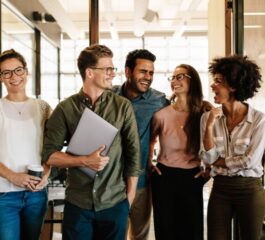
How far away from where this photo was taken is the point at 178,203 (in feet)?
7.54

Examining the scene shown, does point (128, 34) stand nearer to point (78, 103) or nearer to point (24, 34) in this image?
point (24, 34)

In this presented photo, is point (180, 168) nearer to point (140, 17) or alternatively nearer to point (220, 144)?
point (220, 144)

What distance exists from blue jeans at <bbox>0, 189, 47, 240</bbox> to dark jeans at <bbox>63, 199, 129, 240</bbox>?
0.23 metres

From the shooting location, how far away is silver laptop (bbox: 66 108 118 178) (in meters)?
1.76

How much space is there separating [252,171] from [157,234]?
710 millimetres

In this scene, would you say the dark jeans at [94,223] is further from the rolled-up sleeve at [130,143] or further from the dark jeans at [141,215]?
the dark jeans at [141,215]

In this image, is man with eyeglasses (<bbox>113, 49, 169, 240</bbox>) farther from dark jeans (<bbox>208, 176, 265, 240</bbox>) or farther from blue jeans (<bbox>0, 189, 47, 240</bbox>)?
blue jeans (<bbox>0, 189, 47, 240</bbox>)

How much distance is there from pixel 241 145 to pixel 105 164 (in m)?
0.81

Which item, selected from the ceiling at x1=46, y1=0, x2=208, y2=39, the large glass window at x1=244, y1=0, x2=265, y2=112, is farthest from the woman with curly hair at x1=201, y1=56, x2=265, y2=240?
the ceiling at x1=46, y1=0, x2=208, y2=39

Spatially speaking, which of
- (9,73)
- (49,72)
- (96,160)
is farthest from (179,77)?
(49,72)

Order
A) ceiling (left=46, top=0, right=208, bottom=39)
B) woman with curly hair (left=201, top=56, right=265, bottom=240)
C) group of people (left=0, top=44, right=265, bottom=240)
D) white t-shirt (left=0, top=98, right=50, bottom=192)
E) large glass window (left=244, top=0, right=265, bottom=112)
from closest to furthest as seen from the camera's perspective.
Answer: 1. group of people (left=0, top=44, right=265, bottom=240)
2. white t-shirt (left=0, top=98, right=50, bottom=192)
3. woman with curly hair (left=201, top=56, right=265, bottom=240)
4. large glass window (left=244, top=0, right=265, bottom=112)
5. ceiling (left=46, top=0, right=208, bottom=39)

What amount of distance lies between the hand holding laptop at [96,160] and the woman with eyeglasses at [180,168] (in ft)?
2.07

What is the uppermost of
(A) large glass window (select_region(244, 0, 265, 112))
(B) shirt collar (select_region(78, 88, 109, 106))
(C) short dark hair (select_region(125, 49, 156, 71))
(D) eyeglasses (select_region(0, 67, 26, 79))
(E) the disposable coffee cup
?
(A) large glass window (select_region(244, 0, 265, 112))

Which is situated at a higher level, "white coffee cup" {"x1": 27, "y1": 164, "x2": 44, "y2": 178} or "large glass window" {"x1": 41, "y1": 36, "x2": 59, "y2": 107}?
"large glass window" {"x1": 41, "y1": 36, "x2": 59, "y2": 107}
